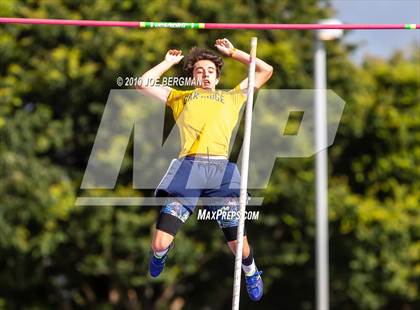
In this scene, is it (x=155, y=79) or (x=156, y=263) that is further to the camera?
(x=155, y=79)

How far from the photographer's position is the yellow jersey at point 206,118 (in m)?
8.25

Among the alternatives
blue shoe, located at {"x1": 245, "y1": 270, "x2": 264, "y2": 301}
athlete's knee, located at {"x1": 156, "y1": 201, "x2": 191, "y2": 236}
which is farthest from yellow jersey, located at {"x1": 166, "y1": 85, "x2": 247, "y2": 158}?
blue shoe, located at {"x1": 245, "y1": 270, "x2": 264, "y2": 301}

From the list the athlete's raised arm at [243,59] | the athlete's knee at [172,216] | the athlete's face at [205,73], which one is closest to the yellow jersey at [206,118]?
the athlete's face at [205,73]

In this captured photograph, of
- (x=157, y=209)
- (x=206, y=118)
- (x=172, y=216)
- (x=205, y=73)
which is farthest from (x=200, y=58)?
(x=157, y=209)

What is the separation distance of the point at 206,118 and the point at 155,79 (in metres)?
0.54

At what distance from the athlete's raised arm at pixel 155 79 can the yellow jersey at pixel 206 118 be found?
7 centimetres

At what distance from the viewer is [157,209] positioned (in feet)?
87.5

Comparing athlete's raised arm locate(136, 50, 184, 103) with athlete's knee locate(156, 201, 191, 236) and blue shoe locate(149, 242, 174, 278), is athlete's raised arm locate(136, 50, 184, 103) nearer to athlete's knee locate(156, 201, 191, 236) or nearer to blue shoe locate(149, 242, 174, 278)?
athlete's knee locate(156, 201, 191, 236)

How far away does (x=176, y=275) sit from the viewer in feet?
90.8

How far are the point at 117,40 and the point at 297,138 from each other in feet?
16.3

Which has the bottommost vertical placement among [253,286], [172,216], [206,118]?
[253,286]

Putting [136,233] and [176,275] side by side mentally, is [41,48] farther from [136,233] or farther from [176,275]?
[176,275]

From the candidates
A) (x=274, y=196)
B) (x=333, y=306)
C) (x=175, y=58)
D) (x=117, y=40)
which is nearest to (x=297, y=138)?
(x=274, y=196)

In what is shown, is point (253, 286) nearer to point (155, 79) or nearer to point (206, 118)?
point (206, 118)
